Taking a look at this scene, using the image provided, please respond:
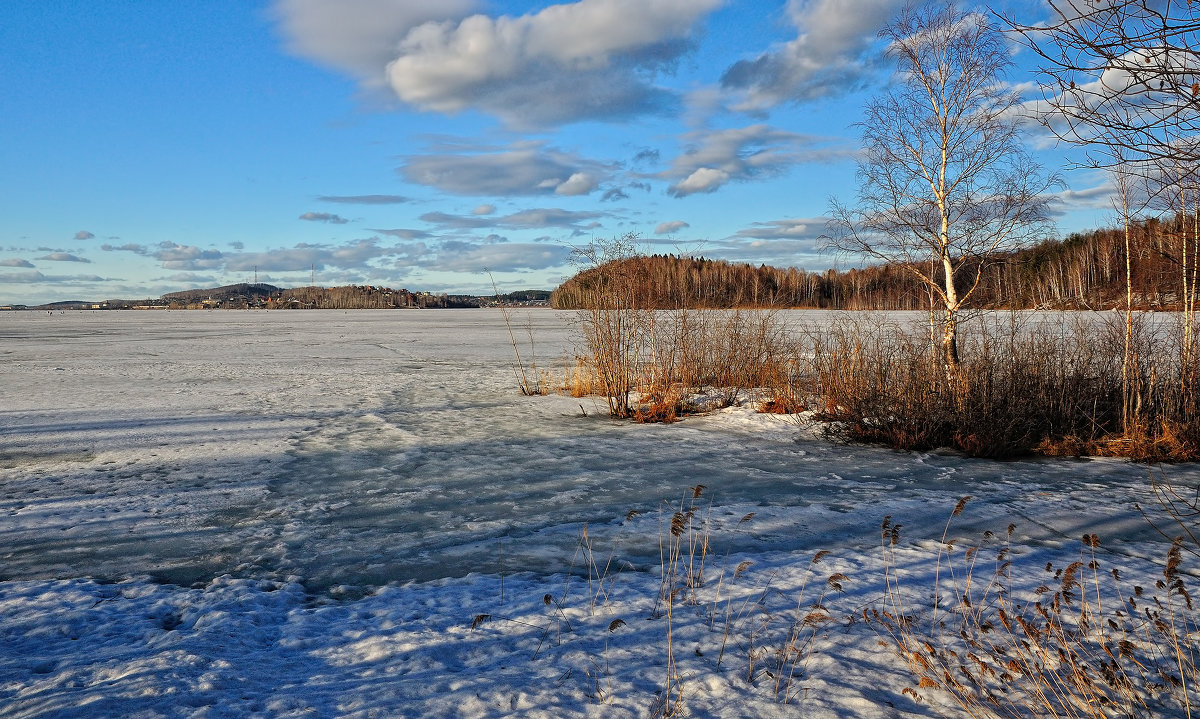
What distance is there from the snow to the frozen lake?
1.6 inches

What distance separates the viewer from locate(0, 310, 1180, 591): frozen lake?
16.4ft

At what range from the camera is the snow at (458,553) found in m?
3.13

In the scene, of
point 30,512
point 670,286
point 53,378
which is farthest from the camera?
point 53,378

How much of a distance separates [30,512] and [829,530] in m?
6.49

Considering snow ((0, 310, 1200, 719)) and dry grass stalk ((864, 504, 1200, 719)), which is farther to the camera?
snow ((0, 310, 1200, 719))

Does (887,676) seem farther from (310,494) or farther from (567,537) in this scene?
(310,494)

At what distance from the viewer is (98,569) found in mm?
4578

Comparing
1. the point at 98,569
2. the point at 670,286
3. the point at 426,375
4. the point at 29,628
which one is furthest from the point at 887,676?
the point at 426,375

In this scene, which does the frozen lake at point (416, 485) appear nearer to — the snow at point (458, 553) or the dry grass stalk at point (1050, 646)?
the snow at point (458, 553)

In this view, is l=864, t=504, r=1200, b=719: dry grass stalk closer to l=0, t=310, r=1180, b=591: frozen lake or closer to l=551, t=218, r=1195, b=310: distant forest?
l=0, t=310, r=1180, b=591: frozen lake

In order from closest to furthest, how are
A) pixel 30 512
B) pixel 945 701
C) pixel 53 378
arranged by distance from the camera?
1. pixel 945 701
2. pixel 30 512
3. pixel 53 378

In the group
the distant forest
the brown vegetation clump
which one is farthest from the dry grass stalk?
the brown vegetation clump

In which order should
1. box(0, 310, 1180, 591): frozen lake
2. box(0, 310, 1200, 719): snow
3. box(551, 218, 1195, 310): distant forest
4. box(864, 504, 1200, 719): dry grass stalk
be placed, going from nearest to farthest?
box(864, 504, 1200, 719): dry grass stalk, box(0, 310, 1200, 719): snow, box(0, 310, 1180, 591): frozen lake, box(551, 218, 1195, 310): distant forest

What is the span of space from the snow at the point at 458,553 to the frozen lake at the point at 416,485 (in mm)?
40
